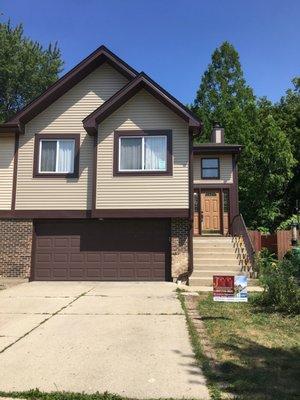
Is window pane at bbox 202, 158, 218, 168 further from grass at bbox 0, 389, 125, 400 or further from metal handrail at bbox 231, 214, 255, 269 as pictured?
grass at bbox 0, 389, 125, 400

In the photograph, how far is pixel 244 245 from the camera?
16203 mm

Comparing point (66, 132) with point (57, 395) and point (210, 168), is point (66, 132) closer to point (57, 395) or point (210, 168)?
point (210, 168)

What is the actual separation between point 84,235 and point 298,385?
11.3m

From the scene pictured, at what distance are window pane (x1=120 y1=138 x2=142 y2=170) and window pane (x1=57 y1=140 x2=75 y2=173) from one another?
1.91 metres

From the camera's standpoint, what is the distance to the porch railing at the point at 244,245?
1441 centimetres

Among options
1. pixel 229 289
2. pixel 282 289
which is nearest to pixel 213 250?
pixel 282 289

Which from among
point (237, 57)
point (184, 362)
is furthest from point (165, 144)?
point (237, 57)

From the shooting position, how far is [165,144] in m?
15.2

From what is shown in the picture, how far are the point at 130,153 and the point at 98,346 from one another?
9.59m

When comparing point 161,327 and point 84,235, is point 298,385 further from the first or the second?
point 84,235

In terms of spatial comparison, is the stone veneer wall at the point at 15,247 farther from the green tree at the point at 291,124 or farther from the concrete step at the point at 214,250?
the green tree at the point at 291,124

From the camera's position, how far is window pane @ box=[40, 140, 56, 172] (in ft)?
51.4

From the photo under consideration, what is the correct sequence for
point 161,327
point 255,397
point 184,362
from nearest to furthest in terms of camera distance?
1. point 255,397
2. point 184,362
3. point 161,327

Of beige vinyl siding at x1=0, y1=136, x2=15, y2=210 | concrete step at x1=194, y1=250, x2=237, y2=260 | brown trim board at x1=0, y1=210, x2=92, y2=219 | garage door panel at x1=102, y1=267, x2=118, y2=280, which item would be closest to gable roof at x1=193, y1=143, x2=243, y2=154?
concrete step at x1=194, y1=250, x2=237, y2=260
